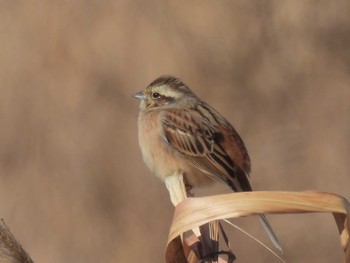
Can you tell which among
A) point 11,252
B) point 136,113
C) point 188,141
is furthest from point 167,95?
point 136,113

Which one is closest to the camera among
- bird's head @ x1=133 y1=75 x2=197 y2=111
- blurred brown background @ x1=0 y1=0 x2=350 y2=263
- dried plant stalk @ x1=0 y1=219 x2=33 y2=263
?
dried plant stalk @ x1=0 y1=219 x2=33 y2=263

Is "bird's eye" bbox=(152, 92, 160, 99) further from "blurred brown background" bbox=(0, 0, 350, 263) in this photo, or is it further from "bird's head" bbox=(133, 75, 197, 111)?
"blurred brown background" bbox=(0, 0, 350, 263)

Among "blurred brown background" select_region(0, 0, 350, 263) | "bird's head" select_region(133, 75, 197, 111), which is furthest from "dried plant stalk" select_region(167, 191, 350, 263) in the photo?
"blurred brown background" select_region(0, 0, 350, 263)

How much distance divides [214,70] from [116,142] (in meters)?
0.97

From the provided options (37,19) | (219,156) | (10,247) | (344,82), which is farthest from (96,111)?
(10,247)

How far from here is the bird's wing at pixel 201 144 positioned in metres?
4.89

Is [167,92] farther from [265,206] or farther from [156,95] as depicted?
[265,206]

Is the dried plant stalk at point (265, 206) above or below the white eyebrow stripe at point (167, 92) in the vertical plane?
above

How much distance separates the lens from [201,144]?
504cm

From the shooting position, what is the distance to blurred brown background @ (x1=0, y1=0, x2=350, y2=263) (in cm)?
A: 877

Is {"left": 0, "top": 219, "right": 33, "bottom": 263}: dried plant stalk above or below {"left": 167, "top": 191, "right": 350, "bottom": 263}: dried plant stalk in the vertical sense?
above

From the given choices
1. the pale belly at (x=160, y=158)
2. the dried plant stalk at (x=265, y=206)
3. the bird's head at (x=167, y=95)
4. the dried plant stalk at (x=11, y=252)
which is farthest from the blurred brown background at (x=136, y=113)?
the dried plant stalk at (x=11, y=252)

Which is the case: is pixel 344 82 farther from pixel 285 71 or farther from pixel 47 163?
pixel 47 163

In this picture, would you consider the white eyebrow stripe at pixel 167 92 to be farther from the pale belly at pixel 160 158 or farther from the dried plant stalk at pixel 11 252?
the dried plant stalk at pixel 11 252
